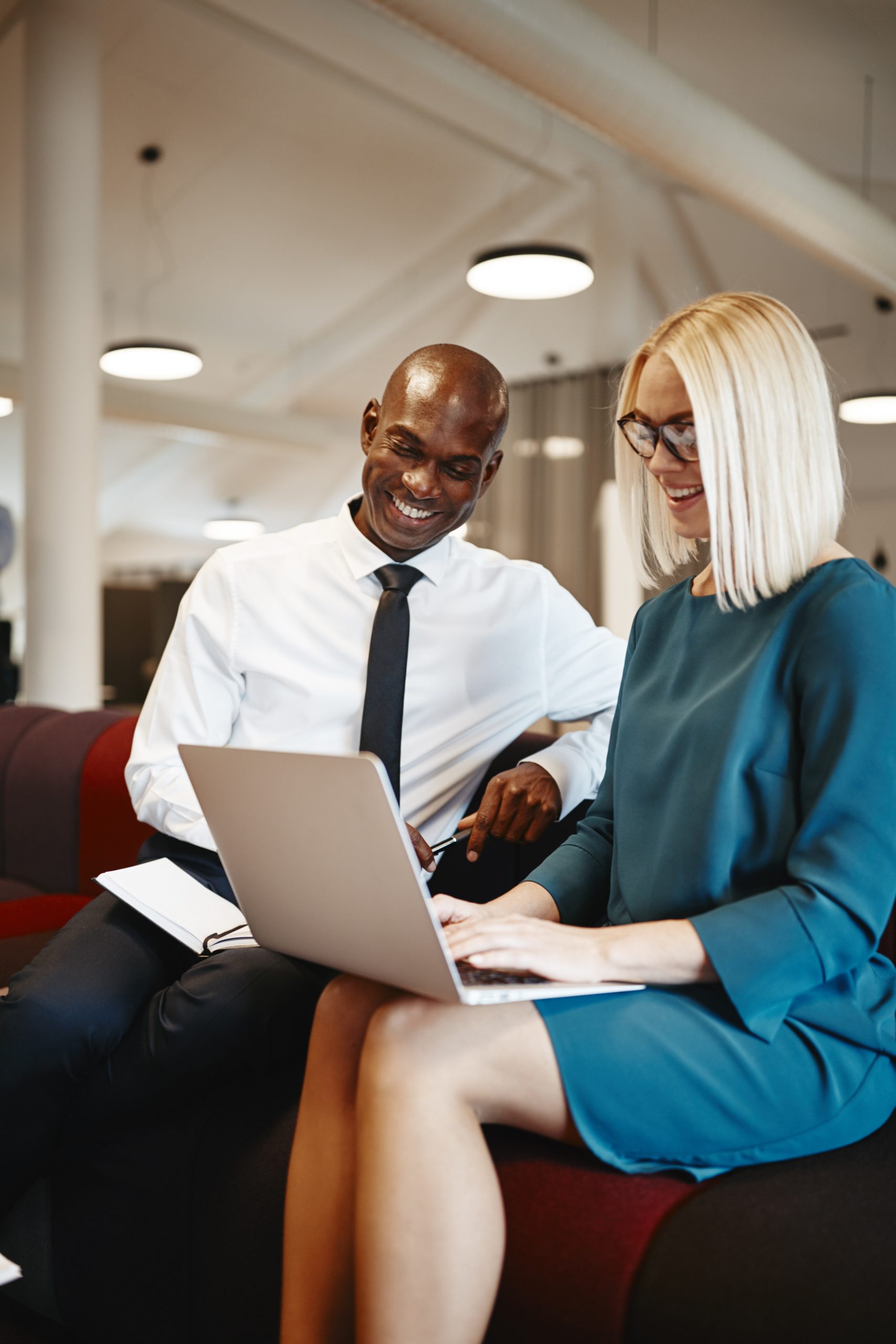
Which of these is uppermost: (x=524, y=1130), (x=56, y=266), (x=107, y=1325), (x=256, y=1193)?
(x=56, y=266)

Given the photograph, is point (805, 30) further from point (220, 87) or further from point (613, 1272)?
point (613, 1272)

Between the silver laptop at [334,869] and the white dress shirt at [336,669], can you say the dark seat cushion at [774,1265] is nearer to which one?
the silver laptop at [334,869]

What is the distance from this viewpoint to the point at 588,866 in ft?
4.87

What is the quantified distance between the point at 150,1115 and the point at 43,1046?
0.59 ft

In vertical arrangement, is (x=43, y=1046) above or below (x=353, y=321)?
below

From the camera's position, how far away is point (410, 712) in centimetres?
194

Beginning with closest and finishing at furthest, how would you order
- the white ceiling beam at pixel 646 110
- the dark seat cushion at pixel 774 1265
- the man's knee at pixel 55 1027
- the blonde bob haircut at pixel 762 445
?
the dark seat cushion at pixel 774 1265 → the blonde bob haircut at pixel 762 445 → the man's knee at pixel 55 1027 → the white ceiling beam at pixel 646 110

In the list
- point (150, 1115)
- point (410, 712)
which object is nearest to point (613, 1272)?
point (150, 1115)

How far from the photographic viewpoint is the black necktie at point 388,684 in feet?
6.12

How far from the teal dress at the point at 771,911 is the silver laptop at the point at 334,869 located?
0.09m

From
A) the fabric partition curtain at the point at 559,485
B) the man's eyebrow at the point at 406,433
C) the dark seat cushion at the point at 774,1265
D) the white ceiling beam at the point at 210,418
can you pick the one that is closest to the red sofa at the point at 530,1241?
the dark seat cushion at the point at 774,1265

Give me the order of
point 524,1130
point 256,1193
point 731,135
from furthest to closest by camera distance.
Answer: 1. point 731,135
2. point 256,1193
3. point 524,1130

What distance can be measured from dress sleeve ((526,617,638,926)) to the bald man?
0.23 m

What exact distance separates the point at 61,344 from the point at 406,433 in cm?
356
